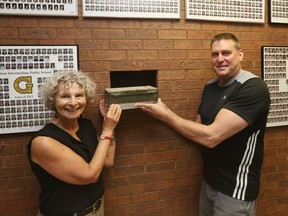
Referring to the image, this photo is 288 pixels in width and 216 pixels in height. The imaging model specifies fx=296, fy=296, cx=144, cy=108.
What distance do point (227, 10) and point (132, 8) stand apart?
77 cm

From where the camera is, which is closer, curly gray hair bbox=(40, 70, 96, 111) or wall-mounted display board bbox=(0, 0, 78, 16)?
curly gray hair bbox=(40, 70, 96, 111)

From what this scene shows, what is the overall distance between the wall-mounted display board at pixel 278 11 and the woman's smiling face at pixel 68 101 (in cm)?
175

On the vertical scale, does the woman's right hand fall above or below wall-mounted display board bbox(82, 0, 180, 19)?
below

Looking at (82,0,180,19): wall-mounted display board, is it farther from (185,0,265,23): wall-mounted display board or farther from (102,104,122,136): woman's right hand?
(102,104,122,136): woman's right hand

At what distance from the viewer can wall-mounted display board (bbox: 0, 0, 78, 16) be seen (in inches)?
71.5

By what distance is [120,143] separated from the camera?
2.12m

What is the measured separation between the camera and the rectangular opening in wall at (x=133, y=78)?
7.08ft

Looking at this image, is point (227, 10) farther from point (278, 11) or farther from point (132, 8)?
point (132, 8)

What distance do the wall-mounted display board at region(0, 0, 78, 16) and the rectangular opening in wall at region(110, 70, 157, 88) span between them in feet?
1.68

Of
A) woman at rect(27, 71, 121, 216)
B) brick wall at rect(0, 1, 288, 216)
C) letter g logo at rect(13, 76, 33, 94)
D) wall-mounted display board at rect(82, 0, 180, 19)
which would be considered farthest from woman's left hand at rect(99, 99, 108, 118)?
wall-mounted display board at rect(82, 0, 180, 19)

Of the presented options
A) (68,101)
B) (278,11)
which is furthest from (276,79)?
(68,101)

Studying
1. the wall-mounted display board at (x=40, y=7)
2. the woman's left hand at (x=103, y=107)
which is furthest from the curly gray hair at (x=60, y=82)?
the wall-mounted display board at (x=40, y=7)

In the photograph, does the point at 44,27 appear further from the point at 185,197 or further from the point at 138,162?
the point at 185,197

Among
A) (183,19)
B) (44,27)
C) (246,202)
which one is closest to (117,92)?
(44,27)
